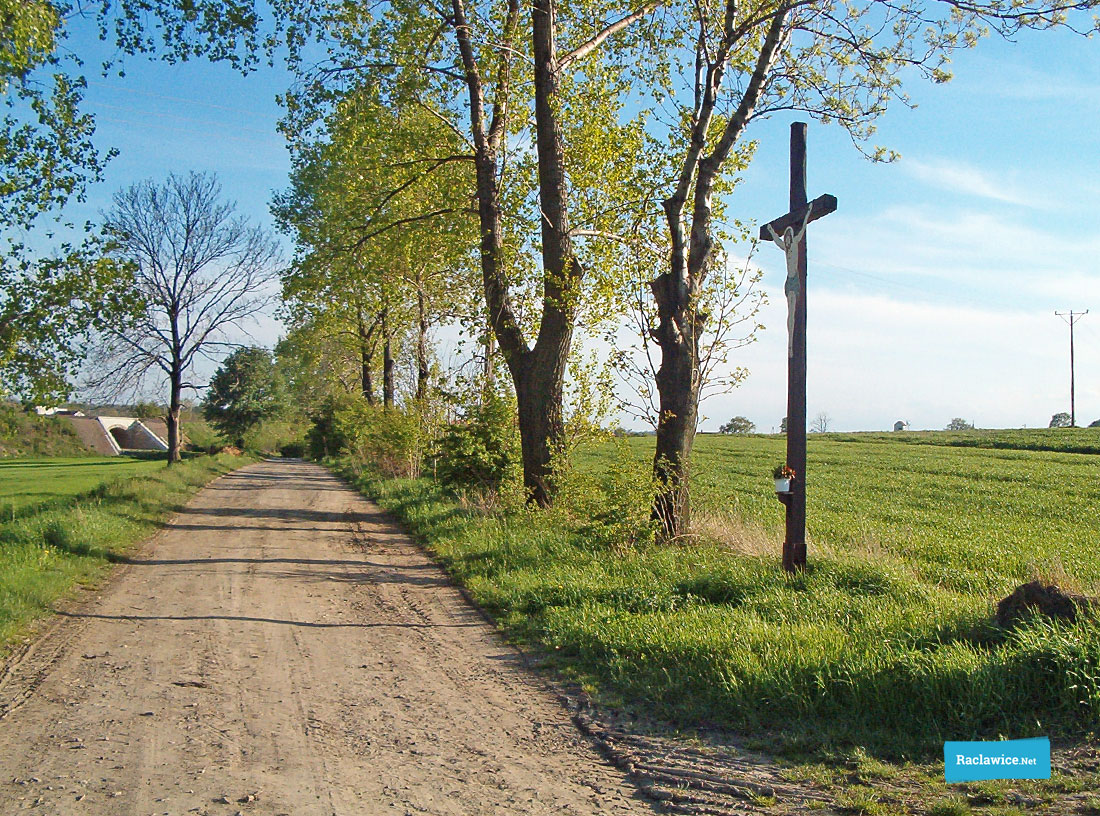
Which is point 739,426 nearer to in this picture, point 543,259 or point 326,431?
point 326,431

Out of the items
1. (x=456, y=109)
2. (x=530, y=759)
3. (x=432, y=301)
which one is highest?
(x=456, y=109)

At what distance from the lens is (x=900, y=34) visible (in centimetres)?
1141

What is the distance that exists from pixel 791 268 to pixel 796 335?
76cm

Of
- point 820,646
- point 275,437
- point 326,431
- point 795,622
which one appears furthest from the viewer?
point 275,437

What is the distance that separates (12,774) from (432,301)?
25076 millimetres

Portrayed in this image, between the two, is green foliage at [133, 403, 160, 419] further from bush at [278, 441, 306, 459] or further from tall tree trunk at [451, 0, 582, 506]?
bush at [278, 441, 306, 459]

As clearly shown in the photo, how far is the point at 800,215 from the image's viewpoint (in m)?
9.17

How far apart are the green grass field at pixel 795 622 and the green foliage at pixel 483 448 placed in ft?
3.88

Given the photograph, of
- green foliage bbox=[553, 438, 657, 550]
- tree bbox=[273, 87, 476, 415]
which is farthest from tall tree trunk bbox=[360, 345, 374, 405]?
green foliage bbox=[553, 438, 657, 550]

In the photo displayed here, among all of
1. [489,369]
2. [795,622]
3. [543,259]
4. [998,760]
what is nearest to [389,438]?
[489,369]

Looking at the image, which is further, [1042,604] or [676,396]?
[676,396]

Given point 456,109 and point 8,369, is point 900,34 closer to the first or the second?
point 456,109

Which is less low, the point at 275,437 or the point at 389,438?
the point at 389,438

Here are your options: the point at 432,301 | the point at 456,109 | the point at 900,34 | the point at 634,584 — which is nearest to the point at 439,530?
the point at 634,584
